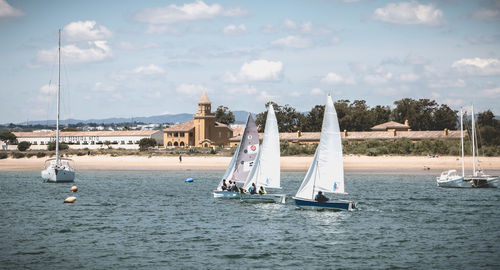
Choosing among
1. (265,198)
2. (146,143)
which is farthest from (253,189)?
(146,143)

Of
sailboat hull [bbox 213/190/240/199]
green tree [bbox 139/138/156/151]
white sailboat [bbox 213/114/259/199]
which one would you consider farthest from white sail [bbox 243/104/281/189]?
green tree [bbox 139/138/156/151]

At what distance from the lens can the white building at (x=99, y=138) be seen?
5576 inches

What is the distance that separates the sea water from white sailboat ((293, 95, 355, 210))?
98cm

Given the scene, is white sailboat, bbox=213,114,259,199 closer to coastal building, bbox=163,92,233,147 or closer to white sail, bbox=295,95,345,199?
white sail, bbox=295,95,345,199

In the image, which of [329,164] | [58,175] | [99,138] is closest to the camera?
[329,164]

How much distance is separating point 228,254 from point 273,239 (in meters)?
4.29

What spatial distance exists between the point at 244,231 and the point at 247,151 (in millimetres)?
11075

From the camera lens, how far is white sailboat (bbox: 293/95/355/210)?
114 feet

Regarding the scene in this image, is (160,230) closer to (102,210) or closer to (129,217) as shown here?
(129,217)

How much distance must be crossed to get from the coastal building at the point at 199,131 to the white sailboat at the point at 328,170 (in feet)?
330

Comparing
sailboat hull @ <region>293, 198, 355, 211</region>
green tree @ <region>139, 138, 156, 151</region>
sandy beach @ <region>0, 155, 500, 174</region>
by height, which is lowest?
sailboat hull @ <region>293, 198, 355, 211</region>

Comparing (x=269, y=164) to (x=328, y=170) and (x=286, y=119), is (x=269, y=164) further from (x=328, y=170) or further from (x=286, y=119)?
(x=286, y=119)

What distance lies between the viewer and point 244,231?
32.7m

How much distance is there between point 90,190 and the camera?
182 feet
